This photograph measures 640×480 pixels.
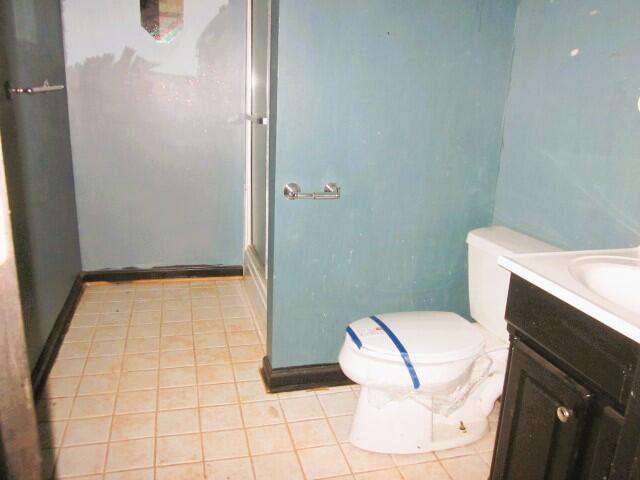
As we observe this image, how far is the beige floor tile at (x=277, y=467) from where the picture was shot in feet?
5.37

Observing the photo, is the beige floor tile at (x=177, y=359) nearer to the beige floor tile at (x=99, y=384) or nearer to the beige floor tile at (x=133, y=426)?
the beige floor tile at (x=99, y=384)

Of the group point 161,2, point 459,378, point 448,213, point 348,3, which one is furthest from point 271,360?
point 161,2

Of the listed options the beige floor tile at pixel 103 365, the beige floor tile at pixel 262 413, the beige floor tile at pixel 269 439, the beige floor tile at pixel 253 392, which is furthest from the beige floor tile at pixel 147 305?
the beige floor tile at pixel 269 439

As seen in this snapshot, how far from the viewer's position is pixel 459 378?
5.39 ft

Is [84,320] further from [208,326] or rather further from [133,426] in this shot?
[133,426]

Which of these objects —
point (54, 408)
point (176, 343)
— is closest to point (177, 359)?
point (176, 343)

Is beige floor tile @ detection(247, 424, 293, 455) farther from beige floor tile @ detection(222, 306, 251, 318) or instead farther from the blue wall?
the blue wall

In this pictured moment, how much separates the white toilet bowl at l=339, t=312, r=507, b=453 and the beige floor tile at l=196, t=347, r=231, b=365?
80cm

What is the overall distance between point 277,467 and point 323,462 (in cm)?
16

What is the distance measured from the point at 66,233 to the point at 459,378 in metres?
2.20

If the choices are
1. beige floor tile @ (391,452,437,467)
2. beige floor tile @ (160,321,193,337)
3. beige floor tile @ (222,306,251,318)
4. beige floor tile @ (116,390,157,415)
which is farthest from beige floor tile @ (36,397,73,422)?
beige floor tile @ (391,452,437,467)

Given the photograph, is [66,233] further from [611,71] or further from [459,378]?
[611,71]

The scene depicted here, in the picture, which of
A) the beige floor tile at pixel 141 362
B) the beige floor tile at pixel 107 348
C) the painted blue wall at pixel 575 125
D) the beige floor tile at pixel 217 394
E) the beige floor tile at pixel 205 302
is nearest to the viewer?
the painted blue wall at pixel 575 125

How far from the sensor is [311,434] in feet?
6.07
